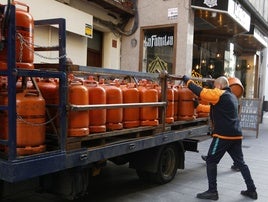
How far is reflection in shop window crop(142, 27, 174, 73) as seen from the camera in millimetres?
11828

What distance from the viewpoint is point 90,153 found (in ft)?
13.9

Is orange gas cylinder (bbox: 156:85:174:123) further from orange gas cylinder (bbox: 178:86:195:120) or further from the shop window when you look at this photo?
the shop window

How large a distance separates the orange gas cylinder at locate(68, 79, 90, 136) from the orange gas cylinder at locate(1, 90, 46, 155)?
36 centimetres

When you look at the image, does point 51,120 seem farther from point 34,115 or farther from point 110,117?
point 110,117

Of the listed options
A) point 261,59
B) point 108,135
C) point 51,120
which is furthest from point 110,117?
point 261,59

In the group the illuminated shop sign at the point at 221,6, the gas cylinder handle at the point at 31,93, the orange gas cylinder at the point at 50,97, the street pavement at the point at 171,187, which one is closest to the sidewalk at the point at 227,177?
the street pavement at the point at 171,187

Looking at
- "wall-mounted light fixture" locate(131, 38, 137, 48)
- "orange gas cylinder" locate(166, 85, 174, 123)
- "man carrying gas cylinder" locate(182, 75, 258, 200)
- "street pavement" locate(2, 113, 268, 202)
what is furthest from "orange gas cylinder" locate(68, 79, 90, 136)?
"wall-mounted light fixture" locate(131, 38, 137, 48)

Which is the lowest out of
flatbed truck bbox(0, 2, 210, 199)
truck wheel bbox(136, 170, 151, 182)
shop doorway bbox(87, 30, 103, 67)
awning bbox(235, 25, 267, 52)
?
truck wheel bbox(136, 170, 151, 182)

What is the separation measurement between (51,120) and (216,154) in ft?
9.45

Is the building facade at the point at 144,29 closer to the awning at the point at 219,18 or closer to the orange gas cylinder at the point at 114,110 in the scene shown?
the awning at the point at 219,18

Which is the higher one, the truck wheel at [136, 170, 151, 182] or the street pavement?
the truck wheel at [136, 170, 151, 182]

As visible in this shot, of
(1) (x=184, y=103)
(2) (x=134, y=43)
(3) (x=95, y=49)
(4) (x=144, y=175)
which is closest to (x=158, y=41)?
(2) (x=134, y=43)

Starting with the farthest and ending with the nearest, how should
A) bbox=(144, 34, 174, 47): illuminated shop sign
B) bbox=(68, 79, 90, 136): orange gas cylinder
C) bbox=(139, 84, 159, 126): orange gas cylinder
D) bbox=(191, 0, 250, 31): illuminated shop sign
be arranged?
bbox=(144, 34, 174, 47): illuminated shop sign → bbox=(191, 0, 250, 31): illuminated shop sign → bbox=(139, 84, 159, 126): orange gas cylinder → bbox=(68, 79, 90, 136): orange gas cylinder

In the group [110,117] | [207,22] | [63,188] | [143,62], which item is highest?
[207,22]
